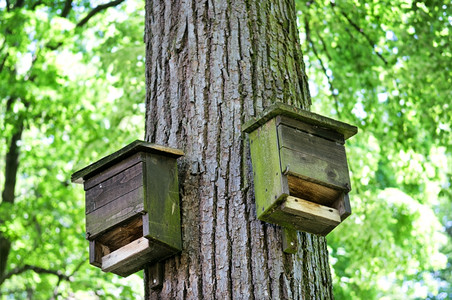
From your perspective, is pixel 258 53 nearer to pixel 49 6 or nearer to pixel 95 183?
pixel 95 183

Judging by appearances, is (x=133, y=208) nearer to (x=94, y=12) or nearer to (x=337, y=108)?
(x=337, y=108)

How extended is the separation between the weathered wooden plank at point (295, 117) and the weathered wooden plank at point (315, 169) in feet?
0.47

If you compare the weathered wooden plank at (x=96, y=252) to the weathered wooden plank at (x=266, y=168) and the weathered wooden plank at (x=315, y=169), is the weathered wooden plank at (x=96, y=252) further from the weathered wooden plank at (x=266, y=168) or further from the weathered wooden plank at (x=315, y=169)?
the weathered wooden plank at (x=315, y=169)

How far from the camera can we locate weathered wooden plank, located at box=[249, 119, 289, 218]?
2273 mm

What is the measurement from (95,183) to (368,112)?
13.8 feet

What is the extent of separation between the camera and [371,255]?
Result: 6.10m

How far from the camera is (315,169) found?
2.36m

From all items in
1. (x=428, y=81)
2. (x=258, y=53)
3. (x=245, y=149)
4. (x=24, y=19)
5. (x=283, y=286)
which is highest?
(x=24, y=19)

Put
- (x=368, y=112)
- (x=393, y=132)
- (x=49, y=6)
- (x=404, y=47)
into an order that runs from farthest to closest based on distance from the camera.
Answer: (x=49, y=6) < (x=393, y=132) < (x=368, y=112) < (x=404, y=47)

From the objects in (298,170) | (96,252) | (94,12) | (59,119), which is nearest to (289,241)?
(298,170)

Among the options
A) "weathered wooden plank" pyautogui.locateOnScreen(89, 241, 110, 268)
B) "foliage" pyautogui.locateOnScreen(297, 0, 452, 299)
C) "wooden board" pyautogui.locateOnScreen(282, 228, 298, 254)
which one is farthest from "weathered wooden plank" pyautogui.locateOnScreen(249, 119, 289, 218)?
"foliage" pyautogui.locateOnScreen(297, 0, 452, 299)

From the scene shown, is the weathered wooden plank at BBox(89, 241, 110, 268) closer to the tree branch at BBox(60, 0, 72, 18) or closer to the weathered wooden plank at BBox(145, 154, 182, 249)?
the weathered wooden plank at BBox(145, 154, 182, 249)

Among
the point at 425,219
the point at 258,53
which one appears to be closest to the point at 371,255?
the point at 425,219

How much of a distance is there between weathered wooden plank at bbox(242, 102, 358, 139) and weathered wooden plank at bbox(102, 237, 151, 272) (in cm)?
62
